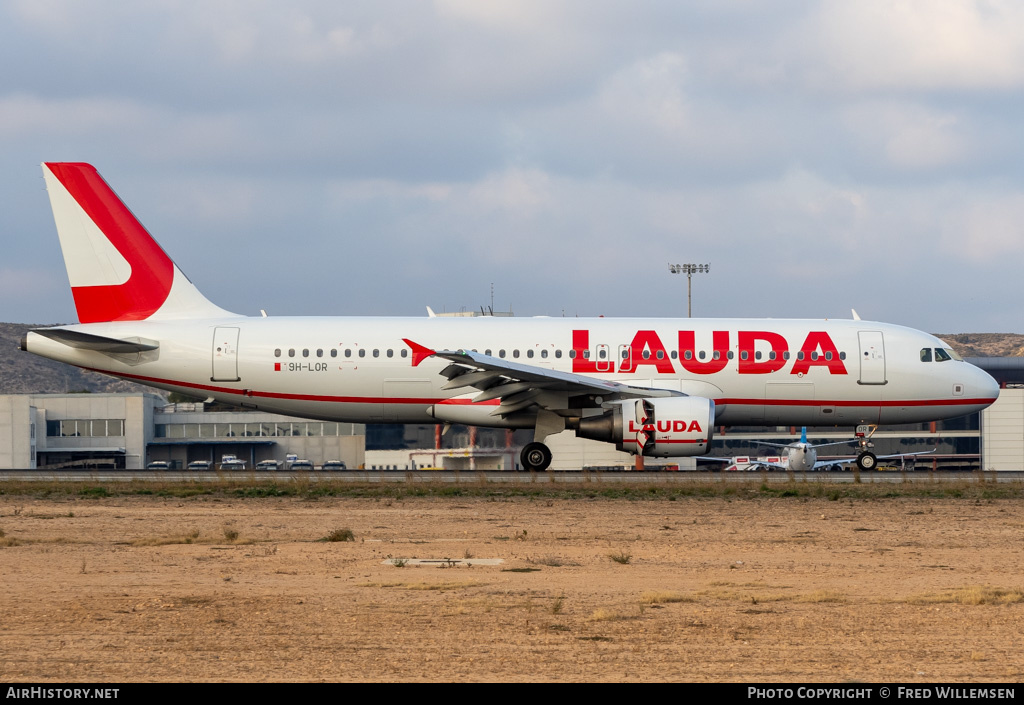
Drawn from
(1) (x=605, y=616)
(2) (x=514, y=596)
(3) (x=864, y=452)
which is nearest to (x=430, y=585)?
(2) (x=514, y=596)

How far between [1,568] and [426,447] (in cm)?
3273

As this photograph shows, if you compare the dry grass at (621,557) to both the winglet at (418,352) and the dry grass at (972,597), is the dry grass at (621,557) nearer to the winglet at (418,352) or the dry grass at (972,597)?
the dry grass at (972,597)

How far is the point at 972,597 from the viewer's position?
447 inches

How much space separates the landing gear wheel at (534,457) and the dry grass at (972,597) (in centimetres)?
1598

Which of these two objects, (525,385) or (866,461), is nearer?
(525,385)

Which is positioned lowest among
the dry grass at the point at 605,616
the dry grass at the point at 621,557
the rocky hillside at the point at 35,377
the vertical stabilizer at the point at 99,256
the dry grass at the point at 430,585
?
the dry grass at the point at 605,616

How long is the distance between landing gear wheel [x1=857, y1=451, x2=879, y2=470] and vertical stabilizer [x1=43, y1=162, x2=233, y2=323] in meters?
16.8

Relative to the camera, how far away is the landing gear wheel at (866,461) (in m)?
28.2

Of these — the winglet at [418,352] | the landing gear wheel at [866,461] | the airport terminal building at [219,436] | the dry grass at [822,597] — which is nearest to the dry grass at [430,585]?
the dry grass at [822,597]

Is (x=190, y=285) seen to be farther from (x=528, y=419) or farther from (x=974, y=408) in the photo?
(x=974, y=408)

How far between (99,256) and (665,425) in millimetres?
14192

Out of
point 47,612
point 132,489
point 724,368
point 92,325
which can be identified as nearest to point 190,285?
point 92,325

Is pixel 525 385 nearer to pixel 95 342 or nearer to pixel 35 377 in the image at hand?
pixel 95 342
